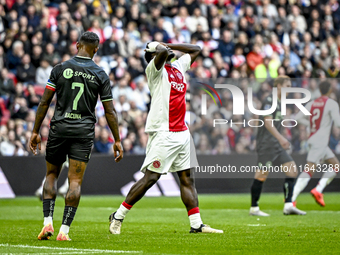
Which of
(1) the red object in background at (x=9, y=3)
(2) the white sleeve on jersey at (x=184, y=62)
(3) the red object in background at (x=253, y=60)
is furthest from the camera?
(3) the red object in background at (x=253, y=60)

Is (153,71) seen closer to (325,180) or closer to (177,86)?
(177,86)

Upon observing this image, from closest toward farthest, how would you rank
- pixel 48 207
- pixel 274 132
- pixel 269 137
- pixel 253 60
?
pixel 48 207 < pixel 274 132 < pixel 269 137 < pixel 253 60

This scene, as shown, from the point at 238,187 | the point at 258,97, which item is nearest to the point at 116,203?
the point at 238,187

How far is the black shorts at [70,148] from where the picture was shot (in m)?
6.85

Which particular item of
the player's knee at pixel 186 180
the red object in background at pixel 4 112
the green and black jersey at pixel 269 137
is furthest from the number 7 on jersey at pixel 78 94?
the red object in background at pixel 4 112

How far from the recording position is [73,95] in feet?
22.4

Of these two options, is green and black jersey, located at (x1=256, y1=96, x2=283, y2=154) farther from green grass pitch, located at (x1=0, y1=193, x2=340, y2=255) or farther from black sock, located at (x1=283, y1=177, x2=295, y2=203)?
green grass pitch, located at (x1=0, y1=193, x2=340, y2=255)

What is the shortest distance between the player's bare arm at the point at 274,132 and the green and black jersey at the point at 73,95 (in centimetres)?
434

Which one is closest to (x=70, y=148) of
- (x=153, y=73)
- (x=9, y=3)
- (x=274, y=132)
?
(x=153, y=73)

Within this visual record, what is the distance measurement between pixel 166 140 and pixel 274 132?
350 cm

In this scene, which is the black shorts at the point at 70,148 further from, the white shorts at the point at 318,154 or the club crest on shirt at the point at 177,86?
the white shorts at the point at 318,154

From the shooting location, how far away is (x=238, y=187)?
16781 mm

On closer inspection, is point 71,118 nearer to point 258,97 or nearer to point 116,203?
point 116,203

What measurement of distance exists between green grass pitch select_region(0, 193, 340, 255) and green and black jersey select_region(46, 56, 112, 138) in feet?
4.19
